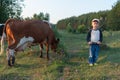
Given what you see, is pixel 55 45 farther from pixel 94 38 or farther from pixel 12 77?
pixel 12 77

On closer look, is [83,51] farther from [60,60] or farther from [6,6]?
[6,6]

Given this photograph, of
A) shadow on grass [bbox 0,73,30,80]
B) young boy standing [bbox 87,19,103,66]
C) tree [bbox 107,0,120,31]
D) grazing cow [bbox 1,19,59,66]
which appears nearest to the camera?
shadow on grass [bbox 0,73,30,80]

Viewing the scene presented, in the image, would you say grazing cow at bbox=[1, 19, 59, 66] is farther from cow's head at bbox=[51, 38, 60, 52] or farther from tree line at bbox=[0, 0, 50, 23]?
tree line at bbox=[0, 0, 50, 23]

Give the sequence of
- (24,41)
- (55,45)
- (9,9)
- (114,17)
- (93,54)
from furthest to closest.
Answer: (114,17) < (9,9) < (55,45) < (24,41) < (93,54)

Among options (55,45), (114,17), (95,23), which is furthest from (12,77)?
(114,17)

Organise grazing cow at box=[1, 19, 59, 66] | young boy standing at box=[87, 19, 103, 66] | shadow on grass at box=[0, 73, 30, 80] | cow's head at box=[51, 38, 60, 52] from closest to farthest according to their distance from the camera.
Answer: shadow on grass at box=[0, 73, 30, 80]
young boy standing at box=[87, 19, 103, 66]
grazing cow at box=[1, 19, 59, 66]
cow's head at box=[51, 38, 60, 52]

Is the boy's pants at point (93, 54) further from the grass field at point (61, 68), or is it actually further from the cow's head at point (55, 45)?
the cow's head at point (55, 45)

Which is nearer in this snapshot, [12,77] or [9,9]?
[12,77]

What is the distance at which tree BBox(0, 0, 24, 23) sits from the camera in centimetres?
2828

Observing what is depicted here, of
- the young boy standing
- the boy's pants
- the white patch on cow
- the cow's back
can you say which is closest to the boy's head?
the young boy standing

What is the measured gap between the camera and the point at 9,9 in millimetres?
29391

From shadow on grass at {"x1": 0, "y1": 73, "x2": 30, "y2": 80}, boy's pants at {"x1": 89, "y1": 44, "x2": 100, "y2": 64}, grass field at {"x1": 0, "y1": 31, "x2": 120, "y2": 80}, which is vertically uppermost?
boy's pants at {"x1": 89, "y1": 44, "x2": 100, "y2": 64}

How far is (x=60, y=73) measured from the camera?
35.5 feet

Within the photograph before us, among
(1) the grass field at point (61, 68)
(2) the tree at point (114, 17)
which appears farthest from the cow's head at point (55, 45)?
(2) the tree at point (114, 17)
